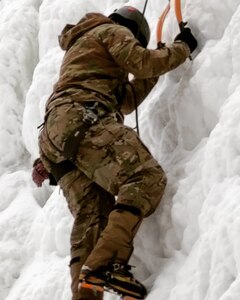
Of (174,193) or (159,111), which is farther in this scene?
(159,111)

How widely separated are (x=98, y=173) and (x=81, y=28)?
622 mm

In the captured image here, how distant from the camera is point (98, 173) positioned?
6.68ft

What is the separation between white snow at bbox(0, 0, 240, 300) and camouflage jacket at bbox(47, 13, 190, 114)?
119 mm

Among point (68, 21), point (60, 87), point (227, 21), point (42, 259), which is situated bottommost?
point (42, 259)

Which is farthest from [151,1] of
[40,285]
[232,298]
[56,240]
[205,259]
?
[232,298]

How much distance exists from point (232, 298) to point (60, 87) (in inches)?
42.9

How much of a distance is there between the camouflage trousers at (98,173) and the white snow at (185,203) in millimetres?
128

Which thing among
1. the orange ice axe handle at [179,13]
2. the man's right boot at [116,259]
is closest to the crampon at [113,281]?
the man's right boot at [116,259]

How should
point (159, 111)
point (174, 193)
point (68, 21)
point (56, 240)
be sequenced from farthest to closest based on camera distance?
point (68, 21) < point (56, 240) < point (159, 111) < point (174, 193)

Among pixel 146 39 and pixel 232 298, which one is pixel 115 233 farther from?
pixel 146 39

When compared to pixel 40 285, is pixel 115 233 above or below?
above

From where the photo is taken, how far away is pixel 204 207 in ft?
5.85

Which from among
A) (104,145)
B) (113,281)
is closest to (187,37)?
(104,145)

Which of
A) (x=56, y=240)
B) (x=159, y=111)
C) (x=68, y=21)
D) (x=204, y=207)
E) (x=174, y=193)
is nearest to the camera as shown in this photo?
(x=204, y=207)
